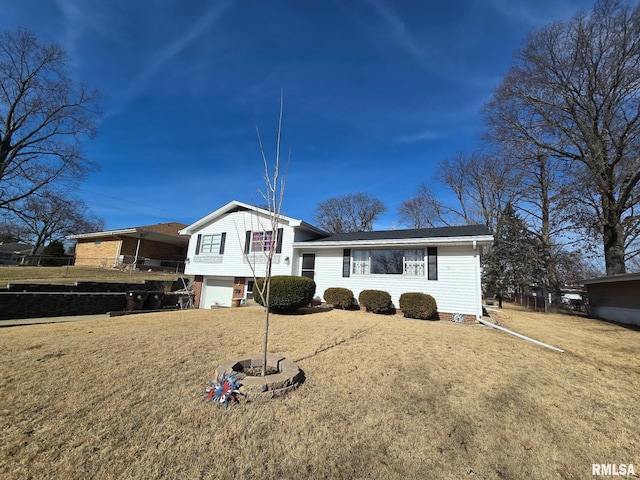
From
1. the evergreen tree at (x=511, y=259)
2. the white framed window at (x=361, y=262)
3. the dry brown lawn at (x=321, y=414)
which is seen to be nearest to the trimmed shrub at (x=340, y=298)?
the white framed window at (x=361, y=262)

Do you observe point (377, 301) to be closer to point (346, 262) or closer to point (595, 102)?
point (346, 262)

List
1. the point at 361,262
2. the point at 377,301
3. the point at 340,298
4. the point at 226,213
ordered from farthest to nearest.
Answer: the point at 226,213, the point at 361,262, the point at 340,298, the point at 377,301

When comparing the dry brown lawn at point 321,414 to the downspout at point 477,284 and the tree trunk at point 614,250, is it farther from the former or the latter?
the tree trunk at point 614,250

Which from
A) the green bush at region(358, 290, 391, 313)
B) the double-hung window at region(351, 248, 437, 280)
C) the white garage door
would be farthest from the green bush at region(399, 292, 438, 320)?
the white garage door

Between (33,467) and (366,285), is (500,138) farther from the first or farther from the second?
(33,467)

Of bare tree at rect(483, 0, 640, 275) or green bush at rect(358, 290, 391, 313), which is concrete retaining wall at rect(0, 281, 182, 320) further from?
bare tree at rect(483, 0, 640, 275)

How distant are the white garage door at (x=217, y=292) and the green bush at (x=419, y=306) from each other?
36.6ft

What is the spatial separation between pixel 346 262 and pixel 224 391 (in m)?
9.97

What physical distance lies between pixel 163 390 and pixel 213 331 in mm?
3600

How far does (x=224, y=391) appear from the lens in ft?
11.3

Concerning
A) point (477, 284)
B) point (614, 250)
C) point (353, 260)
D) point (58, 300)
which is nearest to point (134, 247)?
point (58, 300)

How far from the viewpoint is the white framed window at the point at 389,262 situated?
1150cm

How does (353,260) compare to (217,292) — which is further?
(217,292)

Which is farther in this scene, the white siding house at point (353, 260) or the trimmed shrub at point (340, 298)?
the trimmed shrub at point (340, 298)
